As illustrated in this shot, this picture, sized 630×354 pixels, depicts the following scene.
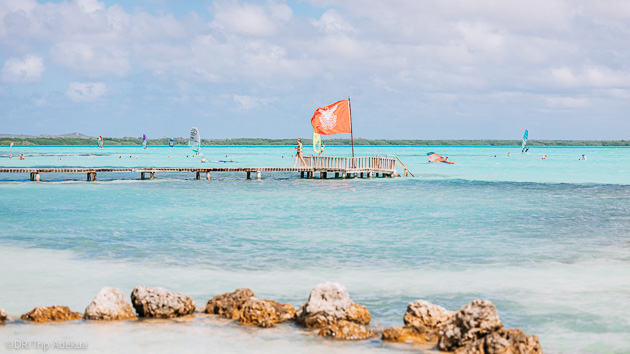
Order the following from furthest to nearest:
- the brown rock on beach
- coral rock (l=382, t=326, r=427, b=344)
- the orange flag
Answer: the orange flag, the brown rock on beach, coral rock (l=382, t=326, r=427, b=344)

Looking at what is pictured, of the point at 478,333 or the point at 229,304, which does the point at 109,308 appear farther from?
the point at 478,333

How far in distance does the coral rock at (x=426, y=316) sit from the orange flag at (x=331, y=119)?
32.9 metres

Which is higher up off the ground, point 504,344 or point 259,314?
point 504,344

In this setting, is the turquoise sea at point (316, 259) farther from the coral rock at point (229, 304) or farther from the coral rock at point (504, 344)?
the coral rock at point (504, 344)

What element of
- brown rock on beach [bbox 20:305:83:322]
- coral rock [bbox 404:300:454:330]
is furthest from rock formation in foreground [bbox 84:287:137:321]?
coral rock [bbox 404:300:454:330]

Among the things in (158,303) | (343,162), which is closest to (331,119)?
(343,162)

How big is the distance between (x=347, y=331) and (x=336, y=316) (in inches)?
17.5

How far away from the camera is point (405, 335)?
973cm

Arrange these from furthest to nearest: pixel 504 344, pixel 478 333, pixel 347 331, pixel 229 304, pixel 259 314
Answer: pixel 229 304 → pixel 259 314 → pixel 347 331 → pixel 478 333 → pixel 504 344

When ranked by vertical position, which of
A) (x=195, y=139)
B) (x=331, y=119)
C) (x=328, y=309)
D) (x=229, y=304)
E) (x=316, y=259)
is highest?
(x=331, y=119)

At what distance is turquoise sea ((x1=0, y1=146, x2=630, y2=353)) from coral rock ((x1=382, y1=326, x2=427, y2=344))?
0.21 meters

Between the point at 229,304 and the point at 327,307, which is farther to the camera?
the point at 229,304

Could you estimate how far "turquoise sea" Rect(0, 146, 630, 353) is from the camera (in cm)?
1034

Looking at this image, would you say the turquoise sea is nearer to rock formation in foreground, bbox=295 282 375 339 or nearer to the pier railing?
rock formation in foreground, bbox=295 282 375 339
